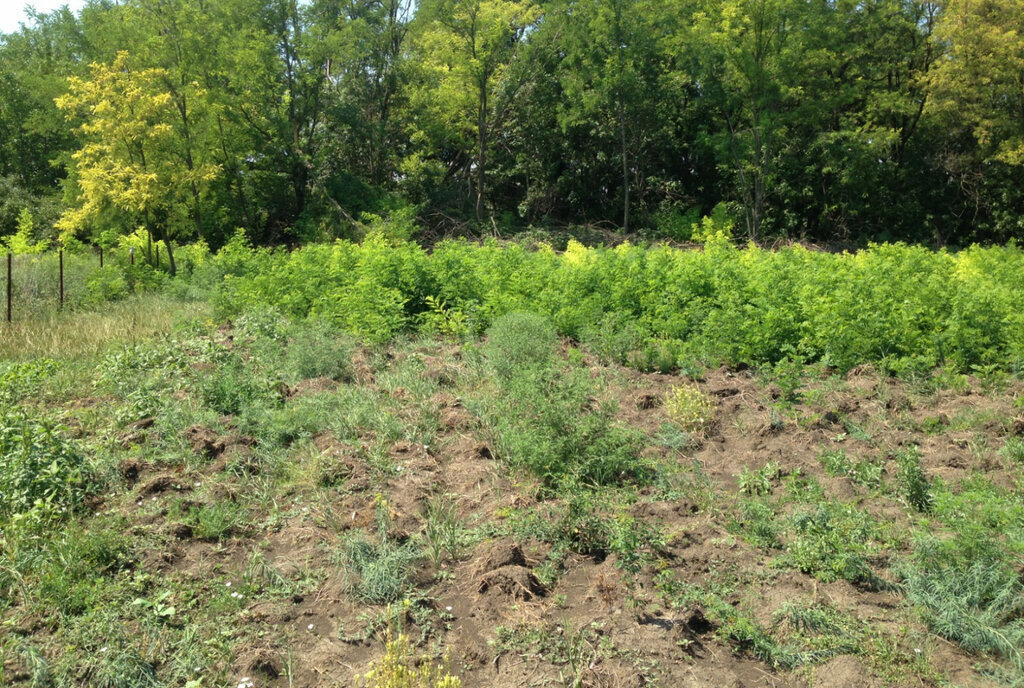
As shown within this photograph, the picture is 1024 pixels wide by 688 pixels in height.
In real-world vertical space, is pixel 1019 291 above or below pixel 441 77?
below

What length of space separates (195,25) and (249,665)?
21871 mm

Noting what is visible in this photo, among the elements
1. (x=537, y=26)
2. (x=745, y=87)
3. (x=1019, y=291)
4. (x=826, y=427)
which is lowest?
(x=826, y=427)

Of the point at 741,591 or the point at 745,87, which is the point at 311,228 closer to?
the point at 745,87

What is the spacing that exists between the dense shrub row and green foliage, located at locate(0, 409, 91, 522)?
4370 mm

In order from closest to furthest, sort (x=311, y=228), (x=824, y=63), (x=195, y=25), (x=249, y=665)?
(x=249, y=665) → (x=195, y=25) → (x=824, y=63) → (x=311, y=228)

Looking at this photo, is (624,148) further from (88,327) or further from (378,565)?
(378,565)

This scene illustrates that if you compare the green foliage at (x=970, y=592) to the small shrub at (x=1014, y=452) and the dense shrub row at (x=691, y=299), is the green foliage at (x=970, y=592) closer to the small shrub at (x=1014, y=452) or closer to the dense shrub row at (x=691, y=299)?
the small shrub at (x=1014, y=452)

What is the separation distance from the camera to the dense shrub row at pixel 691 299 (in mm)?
8242

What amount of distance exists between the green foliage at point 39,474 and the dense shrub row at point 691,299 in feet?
14.3

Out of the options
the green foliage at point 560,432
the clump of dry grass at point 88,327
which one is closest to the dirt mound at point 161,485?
the green foliage at point 560,432

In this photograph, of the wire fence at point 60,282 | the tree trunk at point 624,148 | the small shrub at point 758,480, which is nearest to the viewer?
the small shrub at point 758,480

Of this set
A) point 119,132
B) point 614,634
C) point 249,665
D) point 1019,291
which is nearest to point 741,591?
point 614,634

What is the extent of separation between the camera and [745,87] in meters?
25.3

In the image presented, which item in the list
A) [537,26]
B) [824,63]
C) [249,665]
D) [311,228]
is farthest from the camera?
[537,26]
